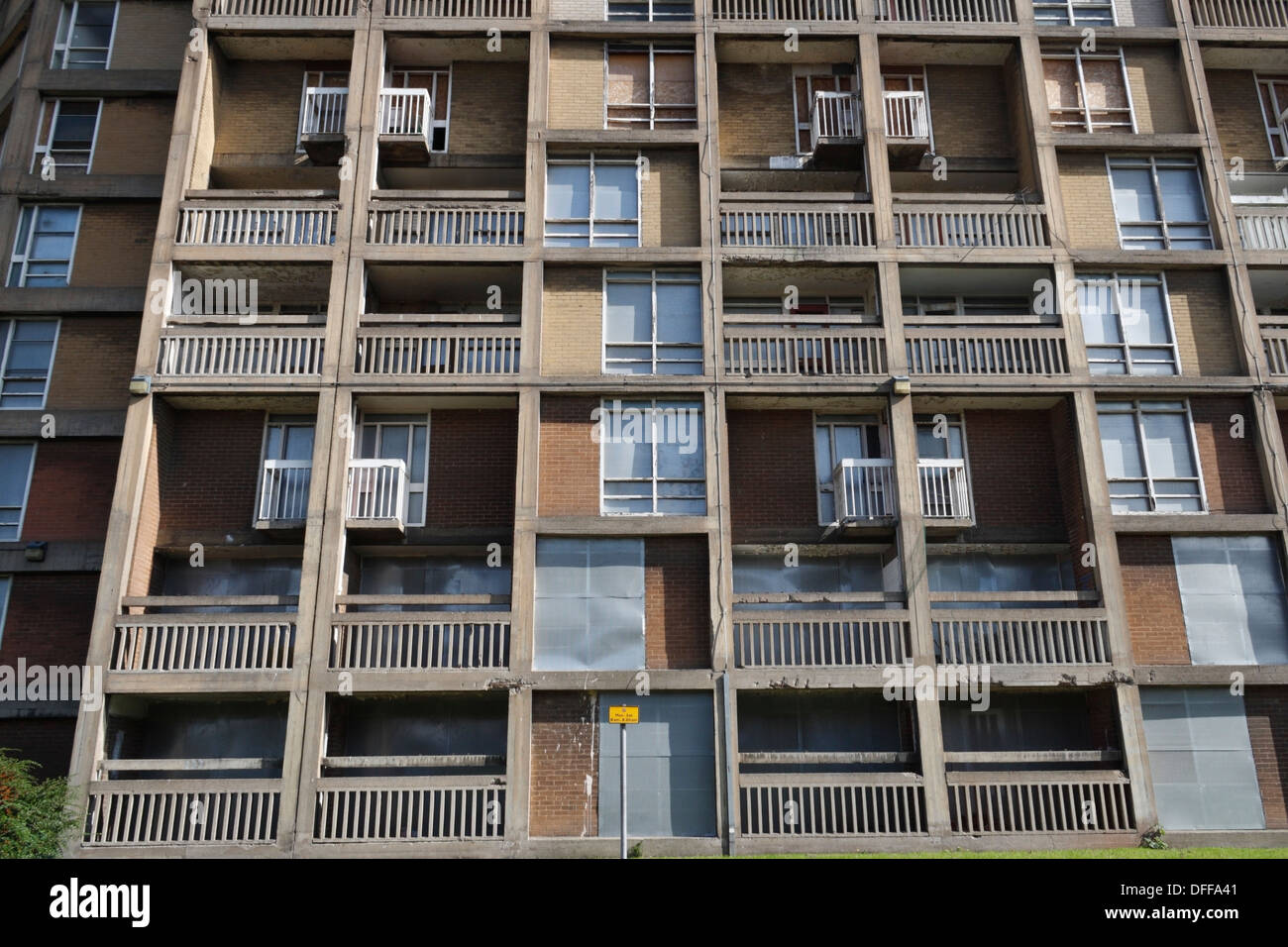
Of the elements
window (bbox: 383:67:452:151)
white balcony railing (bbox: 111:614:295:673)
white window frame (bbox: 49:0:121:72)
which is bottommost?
white balcony railing (bbox: 111:614:295:673)

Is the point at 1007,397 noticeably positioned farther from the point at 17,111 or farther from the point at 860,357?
the point at 17,111

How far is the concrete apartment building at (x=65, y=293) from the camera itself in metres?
19.6

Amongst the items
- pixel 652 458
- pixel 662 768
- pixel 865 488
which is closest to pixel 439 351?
pixel 652 458

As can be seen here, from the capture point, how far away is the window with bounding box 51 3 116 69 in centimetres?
2377

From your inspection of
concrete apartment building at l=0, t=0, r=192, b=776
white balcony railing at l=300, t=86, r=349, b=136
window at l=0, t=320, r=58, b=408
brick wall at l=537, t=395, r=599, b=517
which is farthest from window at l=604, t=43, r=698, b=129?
window at l=0, t=320, r=58, b=408

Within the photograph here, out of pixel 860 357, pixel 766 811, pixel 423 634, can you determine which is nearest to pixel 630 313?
pixel 860 357

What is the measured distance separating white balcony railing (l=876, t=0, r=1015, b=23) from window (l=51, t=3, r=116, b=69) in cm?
1788

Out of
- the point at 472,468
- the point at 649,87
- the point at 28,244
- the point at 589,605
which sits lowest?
the point at 589,605

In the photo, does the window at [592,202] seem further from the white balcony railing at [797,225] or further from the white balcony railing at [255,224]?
the white balcony railing at [255,224]

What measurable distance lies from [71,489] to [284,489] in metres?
4.80

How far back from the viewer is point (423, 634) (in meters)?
17.9

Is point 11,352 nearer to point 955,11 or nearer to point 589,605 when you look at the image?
point 589,605

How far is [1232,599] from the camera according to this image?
60.1 feet

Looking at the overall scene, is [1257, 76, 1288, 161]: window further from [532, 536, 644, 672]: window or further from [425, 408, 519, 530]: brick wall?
[425, 408, 519, 530]: brick wall
